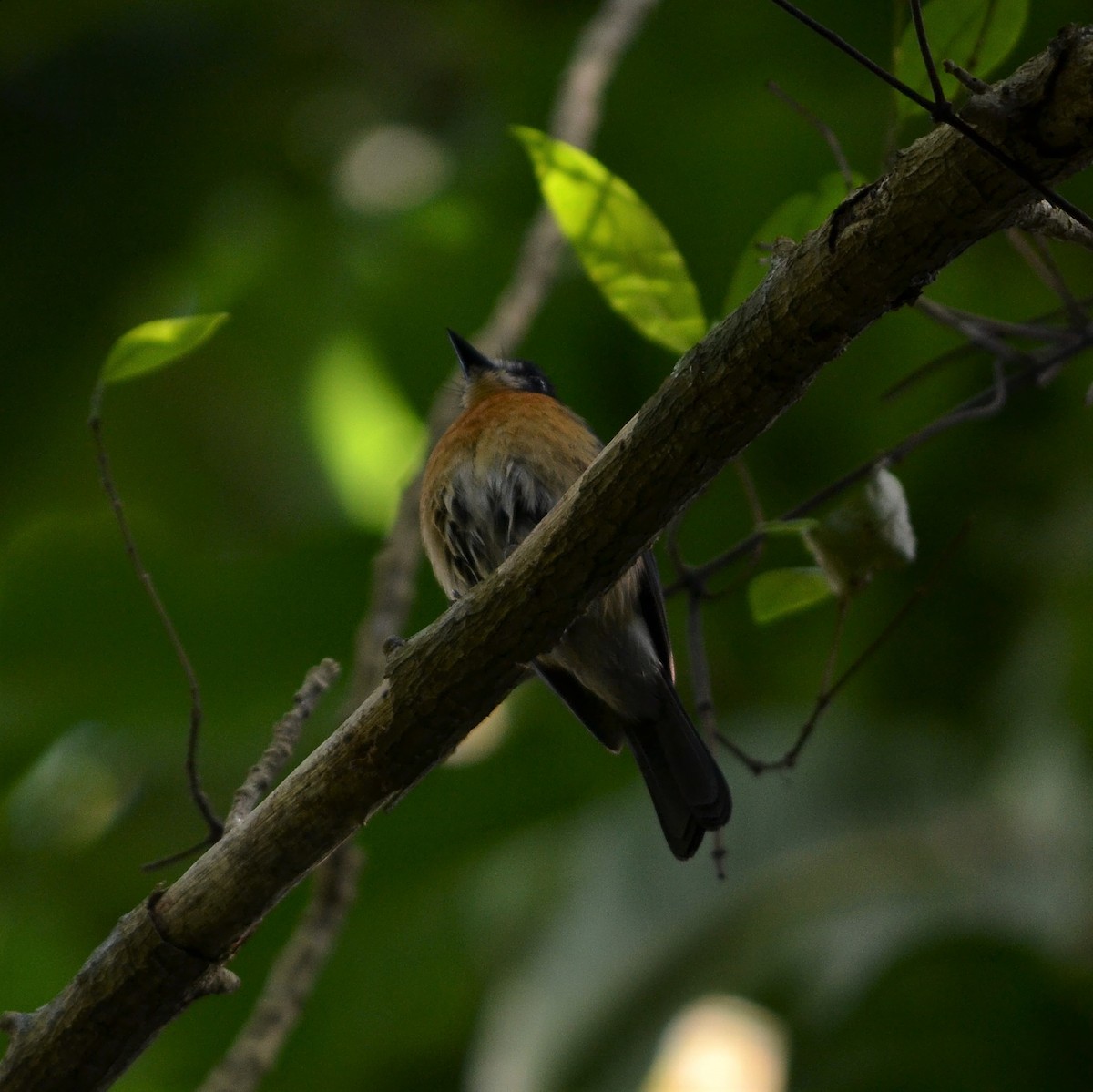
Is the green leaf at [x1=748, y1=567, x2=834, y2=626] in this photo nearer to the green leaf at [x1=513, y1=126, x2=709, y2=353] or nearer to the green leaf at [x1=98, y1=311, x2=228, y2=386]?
the green leaf at [x1=513, y1=126, x2=709, y2=353]

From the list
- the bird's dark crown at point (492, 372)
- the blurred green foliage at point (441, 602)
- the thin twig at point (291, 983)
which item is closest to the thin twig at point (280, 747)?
the thin twig at point (291, 983)

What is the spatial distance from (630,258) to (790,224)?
11.2 inches

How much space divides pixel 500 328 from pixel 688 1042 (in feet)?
6.98

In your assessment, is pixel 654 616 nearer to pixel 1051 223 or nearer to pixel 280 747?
pixel 280 747

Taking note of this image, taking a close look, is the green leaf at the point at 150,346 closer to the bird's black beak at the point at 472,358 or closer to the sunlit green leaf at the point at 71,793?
the bird's black beak at the point at 472,358

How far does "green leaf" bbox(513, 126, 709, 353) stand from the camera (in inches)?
96.3

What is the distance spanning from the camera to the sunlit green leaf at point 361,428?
4855mm

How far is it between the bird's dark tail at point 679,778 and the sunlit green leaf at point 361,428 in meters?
1.83

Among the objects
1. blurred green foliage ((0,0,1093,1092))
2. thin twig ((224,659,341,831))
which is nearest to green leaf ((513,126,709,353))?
thin twig ((224,659,341,831))

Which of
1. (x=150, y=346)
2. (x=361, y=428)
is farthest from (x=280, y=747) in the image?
(x=361, y=428)

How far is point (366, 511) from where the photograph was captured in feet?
15.7

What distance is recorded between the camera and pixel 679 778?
306cm

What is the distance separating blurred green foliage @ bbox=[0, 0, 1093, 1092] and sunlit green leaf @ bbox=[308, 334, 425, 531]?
0.02 meters

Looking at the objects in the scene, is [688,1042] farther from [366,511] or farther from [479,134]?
[479,134]
